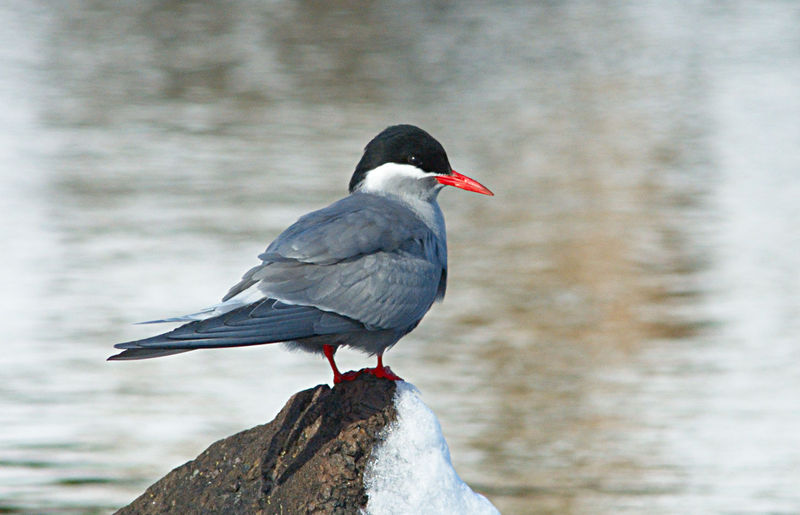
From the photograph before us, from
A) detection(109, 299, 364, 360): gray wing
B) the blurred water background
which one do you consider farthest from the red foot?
the blurred water background

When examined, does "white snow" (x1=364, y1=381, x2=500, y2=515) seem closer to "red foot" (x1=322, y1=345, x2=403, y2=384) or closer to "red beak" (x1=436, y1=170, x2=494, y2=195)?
"red foot" (x1=322, y1=345, x2=403, y2=384)

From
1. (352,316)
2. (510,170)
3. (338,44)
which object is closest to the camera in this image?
(352,316)

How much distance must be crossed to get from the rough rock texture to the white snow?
0.04 m

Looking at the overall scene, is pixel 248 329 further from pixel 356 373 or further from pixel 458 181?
pixel 458 181

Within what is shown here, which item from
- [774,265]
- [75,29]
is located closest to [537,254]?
[774,265]

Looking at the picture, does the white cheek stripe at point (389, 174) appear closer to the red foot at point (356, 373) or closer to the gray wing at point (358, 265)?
the gray wing at point (358, 265)

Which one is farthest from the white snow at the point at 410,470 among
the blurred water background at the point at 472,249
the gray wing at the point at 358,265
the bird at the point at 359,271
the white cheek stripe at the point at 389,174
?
the blurred water background at the point at 472,249

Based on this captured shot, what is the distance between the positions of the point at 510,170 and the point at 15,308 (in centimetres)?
754

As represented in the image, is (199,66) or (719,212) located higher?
(199,66)

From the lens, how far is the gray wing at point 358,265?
453 cm

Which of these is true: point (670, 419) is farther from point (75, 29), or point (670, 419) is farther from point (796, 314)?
point (75, 29)

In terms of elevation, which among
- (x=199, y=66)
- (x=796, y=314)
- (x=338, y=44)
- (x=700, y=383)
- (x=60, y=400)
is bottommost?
(x=60, y=400)

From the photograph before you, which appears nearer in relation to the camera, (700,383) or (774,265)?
(700,383)

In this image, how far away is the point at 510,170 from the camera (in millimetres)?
16641
